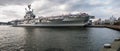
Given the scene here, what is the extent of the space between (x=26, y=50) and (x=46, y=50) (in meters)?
2.30

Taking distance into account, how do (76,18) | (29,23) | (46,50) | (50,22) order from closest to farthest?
1. (46,50)
2. (76,18)
3. (50,22)
4. (29,23)

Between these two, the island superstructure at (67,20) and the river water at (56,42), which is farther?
the island superstructure at (67,20)

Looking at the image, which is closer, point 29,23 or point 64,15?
point 64,15

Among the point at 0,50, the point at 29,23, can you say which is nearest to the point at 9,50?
the point at 0,50

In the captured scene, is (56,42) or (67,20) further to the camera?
(67,20)

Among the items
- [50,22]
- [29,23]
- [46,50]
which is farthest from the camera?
[29,23]

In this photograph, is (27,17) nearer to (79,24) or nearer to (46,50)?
(79,24)

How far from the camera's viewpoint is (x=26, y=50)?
2136cm

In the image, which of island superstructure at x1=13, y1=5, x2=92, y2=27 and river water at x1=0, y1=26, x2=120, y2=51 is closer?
river water at x1=0, y1=26, x2=120, y2=51

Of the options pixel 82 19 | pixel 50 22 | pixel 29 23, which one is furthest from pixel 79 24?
pixel 29 23

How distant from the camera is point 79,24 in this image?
10900 centimetres

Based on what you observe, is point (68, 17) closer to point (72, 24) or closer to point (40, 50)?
point (72, 24)

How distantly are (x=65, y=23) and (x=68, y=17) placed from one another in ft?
12.9

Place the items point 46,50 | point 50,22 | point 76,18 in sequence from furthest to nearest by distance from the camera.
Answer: point 50,22 < point 76,18 < point 46,50
